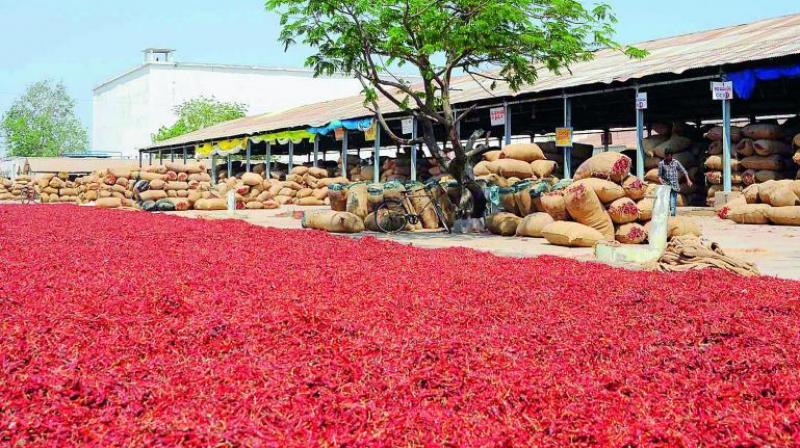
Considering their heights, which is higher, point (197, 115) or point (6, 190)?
point (197, 115)

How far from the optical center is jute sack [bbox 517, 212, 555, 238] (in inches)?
439

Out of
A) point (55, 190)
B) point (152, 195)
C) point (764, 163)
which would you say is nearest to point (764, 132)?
point (764, 163)

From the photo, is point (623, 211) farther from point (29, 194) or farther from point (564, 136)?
point (29, 194)

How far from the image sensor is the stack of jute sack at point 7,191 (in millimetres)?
35844

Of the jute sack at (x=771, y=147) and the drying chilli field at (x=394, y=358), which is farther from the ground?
the jute sack at (x=771, y=147)

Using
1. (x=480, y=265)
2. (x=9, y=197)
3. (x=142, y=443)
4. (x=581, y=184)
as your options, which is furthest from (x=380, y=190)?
(x=9, y=197)

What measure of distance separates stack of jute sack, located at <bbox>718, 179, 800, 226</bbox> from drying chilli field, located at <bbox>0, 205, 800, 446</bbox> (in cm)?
714

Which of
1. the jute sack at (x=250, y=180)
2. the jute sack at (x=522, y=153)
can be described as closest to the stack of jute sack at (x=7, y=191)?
the jute sack at (x=250, y=180)

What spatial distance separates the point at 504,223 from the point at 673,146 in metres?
7.40

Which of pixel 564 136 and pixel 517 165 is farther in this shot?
pixel 564 136

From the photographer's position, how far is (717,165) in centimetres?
1620

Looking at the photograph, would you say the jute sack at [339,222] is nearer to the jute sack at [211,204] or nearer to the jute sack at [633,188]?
the jute sack at [633,188]

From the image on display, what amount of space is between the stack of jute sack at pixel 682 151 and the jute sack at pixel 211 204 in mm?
11891

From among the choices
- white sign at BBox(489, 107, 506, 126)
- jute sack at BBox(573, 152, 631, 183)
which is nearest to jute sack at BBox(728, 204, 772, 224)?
jute sack at BBox(573, 152, 631, 183)
